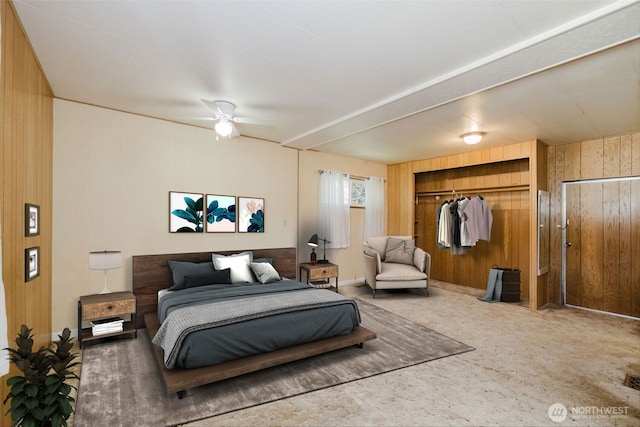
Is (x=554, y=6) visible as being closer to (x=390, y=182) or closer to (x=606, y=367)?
(x=606, y=367)

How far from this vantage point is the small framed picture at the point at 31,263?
225 cm

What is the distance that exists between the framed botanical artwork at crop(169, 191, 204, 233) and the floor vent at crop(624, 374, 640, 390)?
4750 mm

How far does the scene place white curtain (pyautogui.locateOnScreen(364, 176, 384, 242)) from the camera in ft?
21.1

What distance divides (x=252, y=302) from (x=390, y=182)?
15.5ft

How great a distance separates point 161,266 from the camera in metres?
3.96

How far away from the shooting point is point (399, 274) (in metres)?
5.16

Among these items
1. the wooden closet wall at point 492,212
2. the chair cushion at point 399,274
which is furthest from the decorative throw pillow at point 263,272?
the wooden closet wall at point 492,212

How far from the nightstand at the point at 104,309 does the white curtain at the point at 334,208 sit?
3.18 metres

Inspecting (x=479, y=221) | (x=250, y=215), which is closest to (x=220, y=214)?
(x=250, y=215)

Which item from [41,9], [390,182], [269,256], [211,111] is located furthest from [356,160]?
[41,9]

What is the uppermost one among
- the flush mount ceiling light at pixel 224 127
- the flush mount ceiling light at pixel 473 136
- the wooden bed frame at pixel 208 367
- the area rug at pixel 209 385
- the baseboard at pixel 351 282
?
the flush mount ceiling light at pixel 473 136

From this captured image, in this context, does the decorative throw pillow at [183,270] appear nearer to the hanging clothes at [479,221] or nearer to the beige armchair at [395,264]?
the beige armchair at [395,264]

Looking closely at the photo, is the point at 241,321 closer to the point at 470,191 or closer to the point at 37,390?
the point at 37,390

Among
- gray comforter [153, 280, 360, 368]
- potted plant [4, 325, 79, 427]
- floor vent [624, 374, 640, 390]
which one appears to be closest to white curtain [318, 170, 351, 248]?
gray comforter [153, 280, 360, 368]
